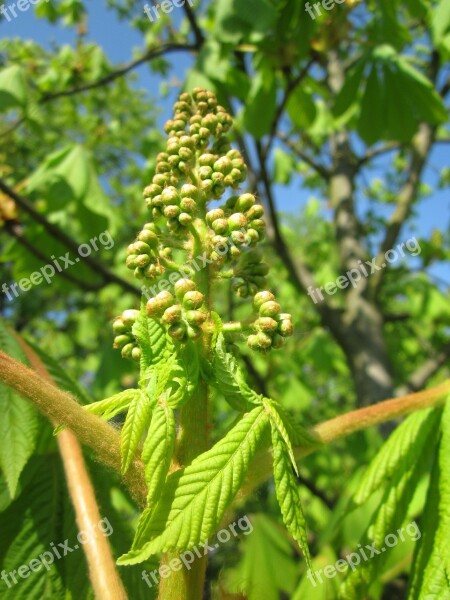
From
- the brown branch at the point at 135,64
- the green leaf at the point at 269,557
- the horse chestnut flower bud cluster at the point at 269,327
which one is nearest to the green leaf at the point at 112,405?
the horse chestnut flower bud cluster at the point at 269,327

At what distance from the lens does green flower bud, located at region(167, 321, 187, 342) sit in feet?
3.16

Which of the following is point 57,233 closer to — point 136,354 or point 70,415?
point 136,354

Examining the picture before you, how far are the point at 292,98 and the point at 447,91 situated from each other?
149 cm

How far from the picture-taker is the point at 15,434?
1338 mm

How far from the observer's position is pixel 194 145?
1.24 m

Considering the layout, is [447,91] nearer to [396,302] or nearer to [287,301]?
[287,301]

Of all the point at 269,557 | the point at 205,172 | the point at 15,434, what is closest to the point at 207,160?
the point at 205,172

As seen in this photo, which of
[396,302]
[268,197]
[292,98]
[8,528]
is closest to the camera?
[8,528]

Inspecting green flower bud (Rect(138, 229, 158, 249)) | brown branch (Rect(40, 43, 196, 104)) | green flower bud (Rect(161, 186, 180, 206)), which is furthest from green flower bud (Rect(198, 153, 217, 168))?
brown branch (Rect(40, 43, 196, 104))

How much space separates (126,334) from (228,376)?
27 centimetres

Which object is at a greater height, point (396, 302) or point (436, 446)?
point (396, 302)

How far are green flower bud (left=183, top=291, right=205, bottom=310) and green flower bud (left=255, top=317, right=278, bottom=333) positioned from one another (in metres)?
0.13

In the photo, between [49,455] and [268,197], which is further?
[268,197]

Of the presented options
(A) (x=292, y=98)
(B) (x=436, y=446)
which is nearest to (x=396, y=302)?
(A) (x=292, y=98)
